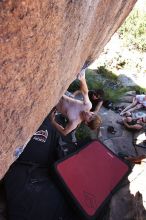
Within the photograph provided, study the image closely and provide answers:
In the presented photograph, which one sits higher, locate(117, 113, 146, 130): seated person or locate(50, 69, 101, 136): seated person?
locate(50, 69, 101, 136): seated person

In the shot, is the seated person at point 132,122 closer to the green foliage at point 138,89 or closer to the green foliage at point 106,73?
the green foliage at point 138,89

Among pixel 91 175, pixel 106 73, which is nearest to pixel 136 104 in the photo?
pixel 106 73

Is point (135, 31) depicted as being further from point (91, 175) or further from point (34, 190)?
point (34, 190)

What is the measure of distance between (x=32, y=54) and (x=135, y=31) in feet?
41.6

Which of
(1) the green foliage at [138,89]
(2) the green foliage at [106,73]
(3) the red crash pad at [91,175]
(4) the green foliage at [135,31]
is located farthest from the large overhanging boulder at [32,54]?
(4) the green foliage at [135,31]

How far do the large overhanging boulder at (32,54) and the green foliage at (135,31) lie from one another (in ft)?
36.2

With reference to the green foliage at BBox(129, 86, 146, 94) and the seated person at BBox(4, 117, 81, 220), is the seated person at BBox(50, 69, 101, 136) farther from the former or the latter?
the green foliage at BBox(129, 86, 146, 94)

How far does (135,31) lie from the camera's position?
1347 centimetres

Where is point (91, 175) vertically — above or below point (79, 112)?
below

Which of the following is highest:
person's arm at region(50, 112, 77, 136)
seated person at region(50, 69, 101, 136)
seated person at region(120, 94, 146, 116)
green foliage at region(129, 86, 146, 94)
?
seated person at region(50, 69, 101, 136)

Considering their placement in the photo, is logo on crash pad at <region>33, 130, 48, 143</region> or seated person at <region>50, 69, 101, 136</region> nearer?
seated person at <region>50, 69, 101, 136</region>

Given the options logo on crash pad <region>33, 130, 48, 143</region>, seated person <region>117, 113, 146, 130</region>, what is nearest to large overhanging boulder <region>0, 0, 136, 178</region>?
logo on crash pad <region>33, 130, 48, 143</region>

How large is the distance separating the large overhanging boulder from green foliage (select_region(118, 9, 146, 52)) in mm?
11043

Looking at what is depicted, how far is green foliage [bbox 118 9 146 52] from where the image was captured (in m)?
13.1
